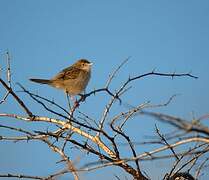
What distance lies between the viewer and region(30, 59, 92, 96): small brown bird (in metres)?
7.83

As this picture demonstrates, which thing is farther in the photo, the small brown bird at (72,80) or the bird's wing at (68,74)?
the bird's wing at (68,74)

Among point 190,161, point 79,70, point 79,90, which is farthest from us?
point 79,70

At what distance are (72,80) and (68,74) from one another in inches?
13.4

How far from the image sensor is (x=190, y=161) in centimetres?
301

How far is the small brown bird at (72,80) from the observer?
25.7ft

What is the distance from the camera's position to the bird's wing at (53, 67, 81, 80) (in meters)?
8.22

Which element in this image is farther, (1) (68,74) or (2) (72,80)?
(1) (68,74)

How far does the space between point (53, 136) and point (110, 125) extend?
1.94 ft

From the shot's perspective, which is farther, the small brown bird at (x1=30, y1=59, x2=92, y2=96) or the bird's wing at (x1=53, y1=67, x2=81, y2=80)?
the bird's wing at (x1=53, y1=67, x2=81, y2=80)

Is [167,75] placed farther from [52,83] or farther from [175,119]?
[52,83]

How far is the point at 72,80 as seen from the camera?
26.5 ft

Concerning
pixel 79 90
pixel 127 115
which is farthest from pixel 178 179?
pixel 79 90

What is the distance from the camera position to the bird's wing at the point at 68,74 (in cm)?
822

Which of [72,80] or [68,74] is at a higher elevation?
[68,74]
